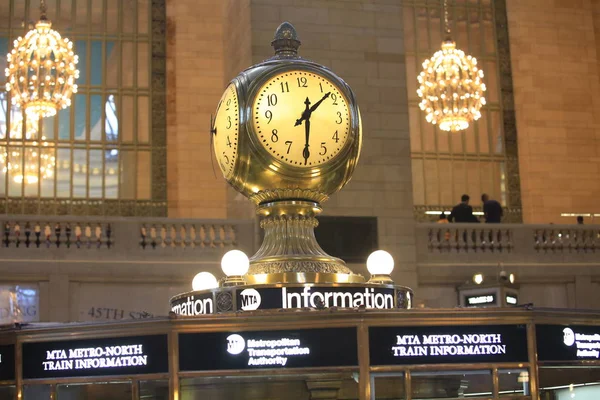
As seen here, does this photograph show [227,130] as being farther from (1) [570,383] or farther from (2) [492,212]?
(2) [492,212]

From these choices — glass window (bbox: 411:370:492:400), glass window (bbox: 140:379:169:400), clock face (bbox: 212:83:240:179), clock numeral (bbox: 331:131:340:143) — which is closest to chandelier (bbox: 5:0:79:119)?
clock face (bbox: 212:83:240:179)

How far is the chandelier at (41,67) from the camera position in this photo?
837 inches

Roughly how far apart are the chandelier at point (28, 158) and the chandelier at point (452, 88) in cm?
927

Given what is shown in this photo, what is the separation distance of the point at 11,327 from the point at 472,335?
63.0 inches

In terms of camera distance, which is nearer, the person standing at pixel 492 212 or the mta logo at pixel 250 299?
the mta logo at pixel 250 299

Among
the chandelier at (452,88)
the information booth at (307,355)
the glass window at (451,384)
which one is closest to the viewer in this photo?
the information booth at (307,355)

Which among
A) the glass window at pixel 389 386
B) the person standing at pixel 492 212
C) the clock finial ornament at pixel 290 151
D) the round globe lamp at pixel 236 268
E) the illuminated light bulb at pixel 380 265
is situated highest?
the person standing at pixel 492 212

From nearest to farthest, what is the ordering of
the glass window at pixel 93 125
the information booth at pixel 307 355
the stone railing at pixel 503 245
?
the information booth at pixel 307 355, the stone railing at pixel 503 245, the glass window at pixel 93 125

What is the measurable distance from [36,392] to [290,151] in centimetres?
123

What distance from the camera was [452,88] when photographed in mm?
23906

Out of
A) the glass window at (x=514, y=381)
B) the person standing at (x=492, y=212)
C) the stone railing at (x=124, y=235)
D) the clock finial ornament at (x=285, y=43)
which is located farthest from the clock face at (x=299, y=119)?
the person standing at (x=492, y=212)

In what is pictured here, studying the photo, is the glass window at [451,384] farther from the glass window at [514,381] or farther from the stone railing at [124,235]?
the stone railing at [124,235]

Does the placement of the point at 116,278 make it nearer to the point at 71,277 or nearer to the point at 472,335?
the point at 71,277

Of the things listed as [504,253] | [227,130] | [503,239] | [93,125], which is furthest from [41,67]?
[227,130]
